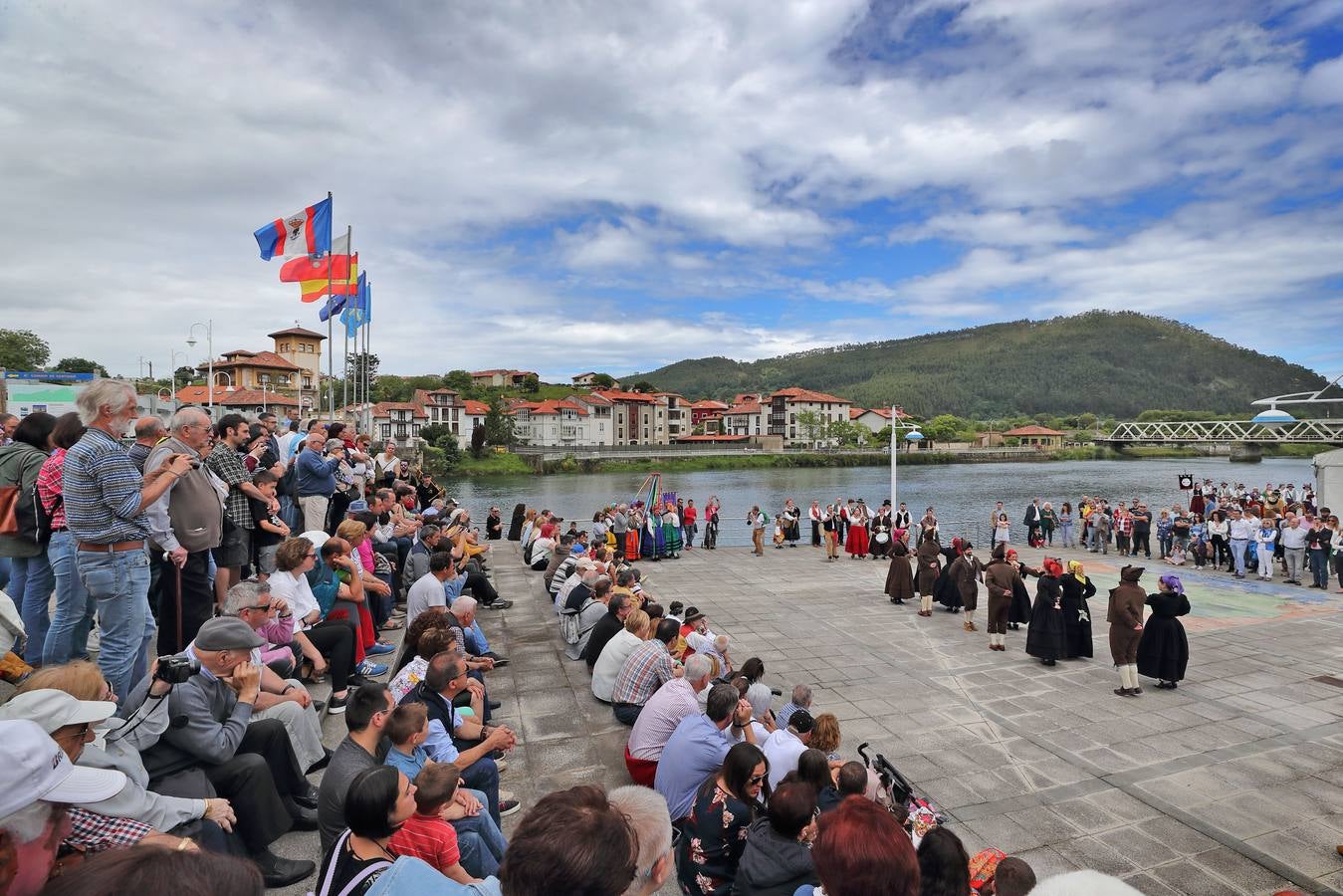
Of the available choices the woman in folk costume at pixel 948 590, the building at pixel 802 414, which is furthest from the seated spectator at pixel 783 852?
the building at pixel 802 414

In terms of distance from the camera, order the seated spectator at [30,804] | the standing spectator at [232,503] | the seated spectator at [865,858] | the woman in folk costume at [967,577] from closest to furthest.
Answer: the seated spectator at [30,804] → the seated spectator at [865,858] → the standing spectator at [232,503] → the woman in folk costume at [967,577]

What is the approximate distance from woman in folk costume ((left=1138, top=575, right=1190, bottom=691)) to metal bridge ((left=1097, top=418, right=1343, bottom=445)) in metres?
32.6

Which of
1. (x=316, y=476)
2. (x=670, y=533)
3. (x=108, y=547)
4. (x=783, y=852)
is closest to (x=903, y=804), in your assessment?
(x=783, y=852)

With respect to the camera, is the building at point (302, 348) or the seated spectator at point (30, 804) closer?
the seated spectator at point (30, 804)

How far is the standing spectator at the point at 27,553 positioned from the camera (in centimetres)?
411

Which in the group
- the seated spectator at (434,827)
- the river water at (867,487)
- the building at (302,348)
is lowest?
the river water at (867,487)

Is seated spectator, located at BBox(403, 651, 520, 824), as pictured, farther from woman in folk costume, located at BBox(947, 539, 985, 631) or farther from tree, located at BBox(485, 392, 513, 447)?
tree, located at BBox(485, 392, 513, 447)

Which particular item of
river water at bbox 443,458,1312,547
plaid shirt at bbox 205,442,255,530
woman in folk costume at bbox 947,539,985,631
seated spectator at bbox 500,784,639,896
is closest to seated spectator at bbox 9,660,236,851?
seated spectator at bbox 500,784,639,896

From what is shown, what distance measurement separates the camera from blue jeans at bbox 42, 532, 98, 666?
3777mm

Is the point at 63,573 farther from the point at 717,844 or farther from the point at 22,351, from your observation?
the point at 22,351

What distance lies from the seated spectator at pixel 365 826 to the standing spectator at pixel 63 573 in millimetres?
2855

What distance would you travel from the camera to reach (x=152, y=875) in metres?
1.07

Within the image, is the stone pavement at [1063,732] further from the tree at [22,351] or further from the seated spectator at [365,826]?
the tree at [22,351]

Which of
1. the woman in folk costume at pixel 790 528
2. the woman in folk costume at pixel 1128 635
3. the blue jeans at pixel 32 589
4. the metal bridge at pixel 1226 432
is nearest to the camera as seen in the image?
the blue jeans at pixel 32 589
